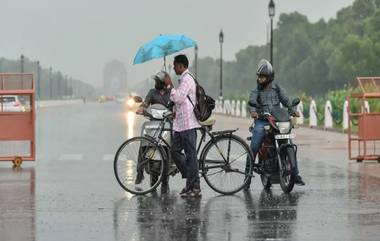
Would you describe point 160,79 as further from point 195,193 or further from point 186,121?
point 195,193

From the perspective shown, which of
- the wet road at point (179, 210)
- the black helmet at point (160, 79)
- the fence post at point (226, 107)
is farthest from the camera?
Answer: the fence post at point (226, 107)

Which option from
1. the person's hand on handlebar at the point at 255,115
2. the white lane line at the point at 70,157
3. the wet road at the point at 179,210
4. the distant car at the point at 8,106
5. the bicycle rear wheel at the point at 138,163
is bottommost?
the wet road at the point at 179,210

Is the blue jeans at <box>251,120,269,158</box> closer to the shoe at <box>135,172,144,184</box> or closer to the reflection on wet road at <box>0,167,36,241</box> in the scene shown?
the shoe at <box>135,172,144,184</box>

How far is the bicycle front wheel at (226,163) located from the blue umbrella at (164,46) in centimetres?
185

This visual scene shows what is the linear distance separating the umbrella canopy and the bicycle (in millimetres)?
1376

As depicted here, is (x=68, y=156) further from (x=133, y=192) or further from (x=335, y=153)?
(x=133, y=192)

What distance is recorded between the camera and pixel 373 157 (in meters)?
16.7

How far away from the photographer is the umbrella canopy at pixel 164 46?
12484mm

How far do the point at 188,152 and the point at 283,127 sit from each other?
139 cm

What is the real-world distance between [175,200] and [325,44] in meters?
94.9

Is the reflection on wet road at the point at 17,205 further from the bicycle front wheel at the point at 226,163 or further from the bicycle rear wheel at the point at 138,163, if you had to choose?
the bicycle front wheel at the point at 226,163

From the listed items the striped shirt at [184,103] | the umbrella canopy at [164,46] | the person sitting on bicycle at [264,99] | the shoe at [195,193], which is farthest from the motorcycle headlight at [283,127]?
the umbrella canopy at [164,46]

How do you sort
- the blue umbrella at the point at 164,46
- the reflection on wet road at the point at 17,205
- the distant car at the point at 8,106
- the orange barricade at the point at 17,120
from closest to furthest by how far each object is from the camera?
the reflection on wet road at the point at 17,205 < the blue umbrella at the point at 164,46 < the orange barricade at the point at 17,120 < the distant car at the point at 8,106

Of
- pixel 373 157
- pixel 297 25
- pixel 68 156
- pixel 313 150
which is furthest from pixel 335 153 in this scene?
pixel 297 25
